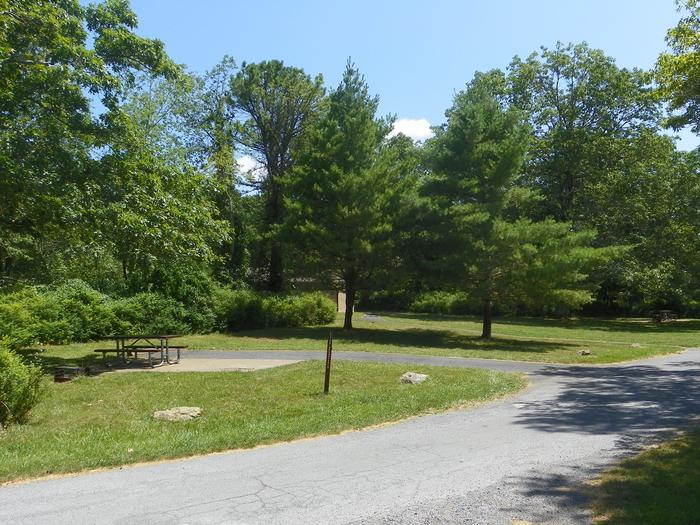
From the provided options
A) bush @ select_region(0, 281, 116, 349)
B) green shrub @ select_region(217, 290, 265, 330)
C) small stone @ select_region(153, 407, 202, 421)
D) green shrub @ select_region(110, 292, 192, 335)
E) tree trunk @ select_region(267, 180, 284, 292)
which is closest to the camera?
small stone @ select_region(153, 407, 202, 421)

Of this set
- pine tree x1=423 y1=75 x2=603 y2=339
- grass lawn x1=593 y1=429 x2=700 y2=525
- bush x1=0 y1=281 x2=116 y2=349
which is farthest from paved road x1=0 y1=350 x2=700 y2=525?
pine tree x1=423 y1=75 x2=603 y2=339

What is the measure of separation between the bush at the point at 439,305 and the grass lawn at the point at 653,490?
40027mm

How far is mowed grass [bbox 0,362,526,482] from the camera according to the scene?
7191 millimetres

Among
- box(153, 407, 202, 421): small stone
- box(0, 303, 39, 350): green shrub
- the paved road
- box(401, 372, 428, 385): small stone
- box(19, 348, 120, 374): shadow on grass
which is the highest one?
box(0, 303, 39, 350): green shrub

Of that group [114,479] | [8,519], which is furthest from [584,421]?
[8,519]

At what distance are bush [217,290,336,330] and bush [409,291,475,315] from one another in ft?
56.4

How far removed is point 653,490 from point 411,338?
66.3ft

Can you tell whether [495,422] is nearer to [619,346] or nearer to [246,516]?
[246,516]

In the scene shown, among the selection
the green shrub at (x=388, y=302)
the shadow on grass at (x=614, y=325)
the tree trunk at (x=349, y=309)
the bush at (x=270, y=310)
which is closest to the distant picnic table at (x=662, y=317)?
the shadow on grass at (x=614, y=325)

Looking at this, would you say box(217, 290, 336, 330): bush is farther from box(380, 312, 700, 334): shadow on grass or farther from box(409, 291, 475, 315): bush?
box(409, 291, 475, 315): bush

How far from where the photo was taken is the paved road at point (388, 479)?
4.96 m

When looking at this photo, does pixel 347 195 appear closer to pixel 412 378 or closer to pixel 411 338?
pixel 411 338

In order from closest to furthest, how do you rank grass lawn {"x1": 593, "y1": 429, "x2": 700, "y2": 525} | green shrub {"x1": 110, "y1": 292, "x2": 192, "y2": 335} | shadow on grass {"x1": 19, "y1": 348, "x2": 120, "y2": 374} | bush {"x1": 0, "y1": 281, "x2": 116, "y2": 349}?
grass lawn {"x1": 593, "y1": 429, "x2": 700, "y2": 525}
shadow on grass {"x1": 19, "y1": 348, "x2": 120, "y2": 374}
bush {"x1": 0, "y1": 281, "x2": 116, "y2": 349}
green shrub {"x1": 110, "y1": 292, "x2": 192, "y2": 335}

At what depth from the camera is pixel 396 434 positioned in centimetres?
801
